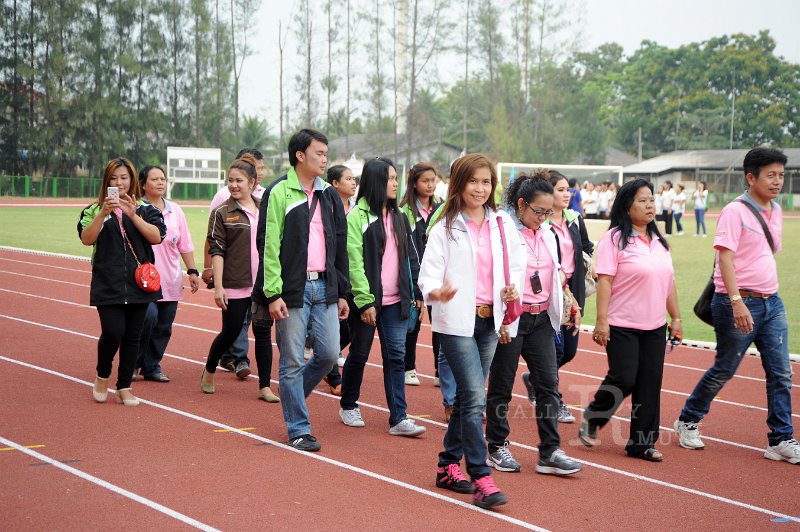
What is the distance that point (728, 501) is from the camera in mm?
5402

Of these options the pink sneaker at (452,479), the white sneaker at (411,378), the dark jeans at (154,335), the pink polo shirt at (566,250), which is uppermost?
the pink polo shirt at (566,250)

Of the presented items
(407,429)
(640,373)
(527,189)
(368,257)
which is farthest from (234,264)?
(640,373)

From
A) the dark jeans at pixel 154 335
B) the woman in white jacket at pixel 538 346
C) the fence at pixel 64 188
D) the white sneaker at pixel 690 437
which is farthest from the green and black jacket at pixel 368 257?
the fence at pixel 64 188

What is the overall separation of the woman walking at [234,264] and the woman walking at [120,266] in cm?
62

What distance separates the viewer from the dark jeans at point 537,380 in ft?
18.7

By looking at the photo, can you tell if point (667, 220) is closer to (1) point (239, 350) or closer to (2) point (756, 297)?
(1) point (239, 350)

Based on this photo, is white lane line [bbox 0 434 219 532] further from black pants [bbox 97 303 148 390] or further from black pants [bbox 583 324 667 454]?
black pants [bbox 583 324 667 454]

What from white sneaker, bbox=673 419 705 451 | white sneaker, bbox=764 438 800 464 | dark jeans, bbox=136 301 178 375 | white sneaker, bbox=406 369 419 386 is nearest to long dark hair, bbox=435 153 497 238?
white sneaker, bbox=673 419 705 451

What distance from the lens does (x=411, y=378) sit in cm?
858

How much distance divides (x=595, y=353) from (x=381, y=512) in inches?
230

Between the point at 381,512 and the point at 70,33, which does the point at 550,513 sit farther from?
the point at 70,33

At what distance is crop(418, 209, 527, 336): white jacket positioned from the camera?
16.8 feet

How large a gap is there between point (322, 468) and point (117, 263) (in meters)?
2.42

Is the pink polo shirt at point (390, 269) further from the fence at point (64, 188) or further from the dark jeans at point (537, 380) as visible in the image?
the fence at point (64, 188)
